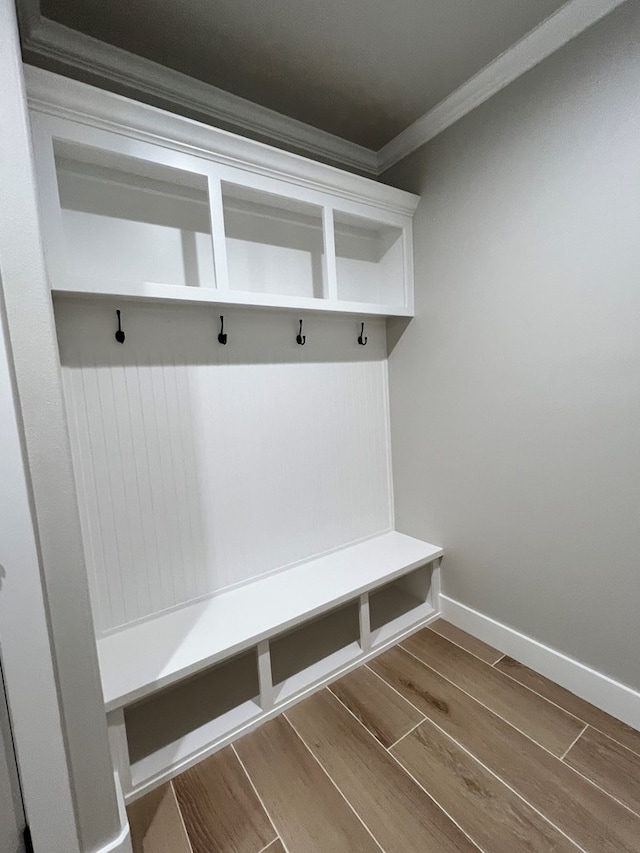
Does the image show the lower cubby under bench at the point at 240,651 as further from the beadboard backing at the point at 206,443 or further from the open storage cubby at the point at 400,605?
the beadboard backing at the point at 206,443

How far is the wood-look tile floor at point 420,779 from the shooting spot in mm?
1081

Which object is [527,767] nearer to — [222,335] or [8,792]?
[8,792]

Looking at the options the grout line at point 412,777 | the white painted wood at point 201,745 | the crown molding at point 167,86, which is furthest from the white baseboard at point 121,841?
the crown molding at point 167,86

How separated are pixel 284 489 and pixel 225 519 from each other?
314 millimetres

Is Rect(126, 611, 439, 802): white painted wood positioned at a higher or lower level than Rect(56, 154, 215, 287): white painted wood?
lower

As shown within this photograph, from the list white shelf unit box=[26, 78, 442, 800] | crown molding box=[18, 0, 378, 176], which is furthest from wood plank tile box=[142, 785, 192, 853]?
crown molding box=[18, 0, 378, 176]

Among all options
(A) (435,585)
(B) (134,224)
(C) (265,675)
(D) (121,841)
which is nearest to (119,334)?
(B) (134,224)

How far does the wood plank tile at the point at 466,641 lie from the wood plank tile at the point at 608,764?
43 centimetres

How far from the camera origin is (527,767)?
1249 millimetres

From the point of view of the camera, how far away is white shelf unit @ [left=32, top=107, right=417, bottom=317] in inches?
49.3

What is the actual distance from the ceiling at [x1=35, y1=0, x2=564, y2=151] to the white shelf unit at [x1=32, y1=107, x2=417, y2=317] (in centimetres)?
33

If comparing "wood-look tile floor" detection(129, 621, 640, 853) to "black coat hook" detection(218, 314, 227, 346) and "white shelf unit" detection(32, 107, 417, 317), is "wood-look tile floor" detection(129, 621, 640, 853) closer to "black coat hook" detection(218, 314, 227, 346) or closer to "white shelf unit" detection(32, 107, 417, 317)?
"black coat hook" detection(218, 314, 227, 346)

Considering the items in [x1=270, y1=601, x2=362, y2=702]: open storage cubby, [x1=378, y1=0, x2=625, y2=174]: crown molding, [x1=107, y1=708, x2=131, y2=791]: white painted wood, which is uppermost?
[x1=378, y1=0, x2=625, y2=174]: crown molding

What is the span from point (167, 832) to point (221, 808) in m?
0.15
